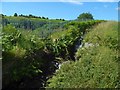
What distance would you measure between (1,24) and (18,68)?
6.19ft

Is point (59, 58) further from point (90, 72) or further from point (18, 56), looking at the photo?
point (90, 72)

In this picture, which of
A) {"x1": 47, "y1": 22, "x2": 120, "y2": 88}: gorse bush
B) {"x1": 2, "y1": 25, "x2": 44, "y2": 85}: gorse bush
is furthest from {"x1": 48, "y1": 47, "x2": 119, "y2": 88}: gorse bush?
{"x1": 2, "y1": 25, "x2": 44, "y2": 85}: gorse bush

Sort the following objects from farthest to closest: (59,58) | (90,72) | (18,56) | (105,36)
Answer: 1. (105,36)
2. (59,58)
3. (18,56)
4. (90,72)

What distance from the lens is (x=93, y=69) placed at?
1046 cm

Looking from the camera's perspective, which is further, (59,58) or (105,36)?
(105,36)

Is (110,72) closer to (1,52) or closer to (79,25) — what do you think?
(1,52)

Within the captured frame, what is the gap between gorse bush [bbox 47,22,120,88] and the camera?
10031mm

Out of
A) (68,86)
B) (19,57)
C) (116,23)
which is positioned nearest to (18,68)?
(19,57)

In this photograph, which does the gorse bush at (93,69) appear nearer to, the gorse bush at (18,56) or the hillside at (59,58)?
the hillside at (59,58)

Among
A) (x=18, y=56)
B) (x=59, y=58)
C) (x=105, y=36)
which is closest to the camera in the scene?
(x=18, y=56)

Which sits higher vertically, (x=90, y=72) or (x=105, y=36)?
(x=105, y=36)

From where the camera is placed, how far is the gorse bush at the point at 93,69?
10031mm

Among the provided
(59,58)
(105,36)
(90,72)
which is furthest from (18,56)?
(105,36)

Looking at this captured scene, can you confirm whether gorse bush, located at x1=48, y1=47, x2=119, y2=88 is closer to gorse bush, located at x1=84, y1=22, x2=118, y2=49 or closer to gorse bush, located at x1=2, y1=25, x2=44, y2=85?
gorse bush, located at x1=84, y1=22, x2=118, y2=49
